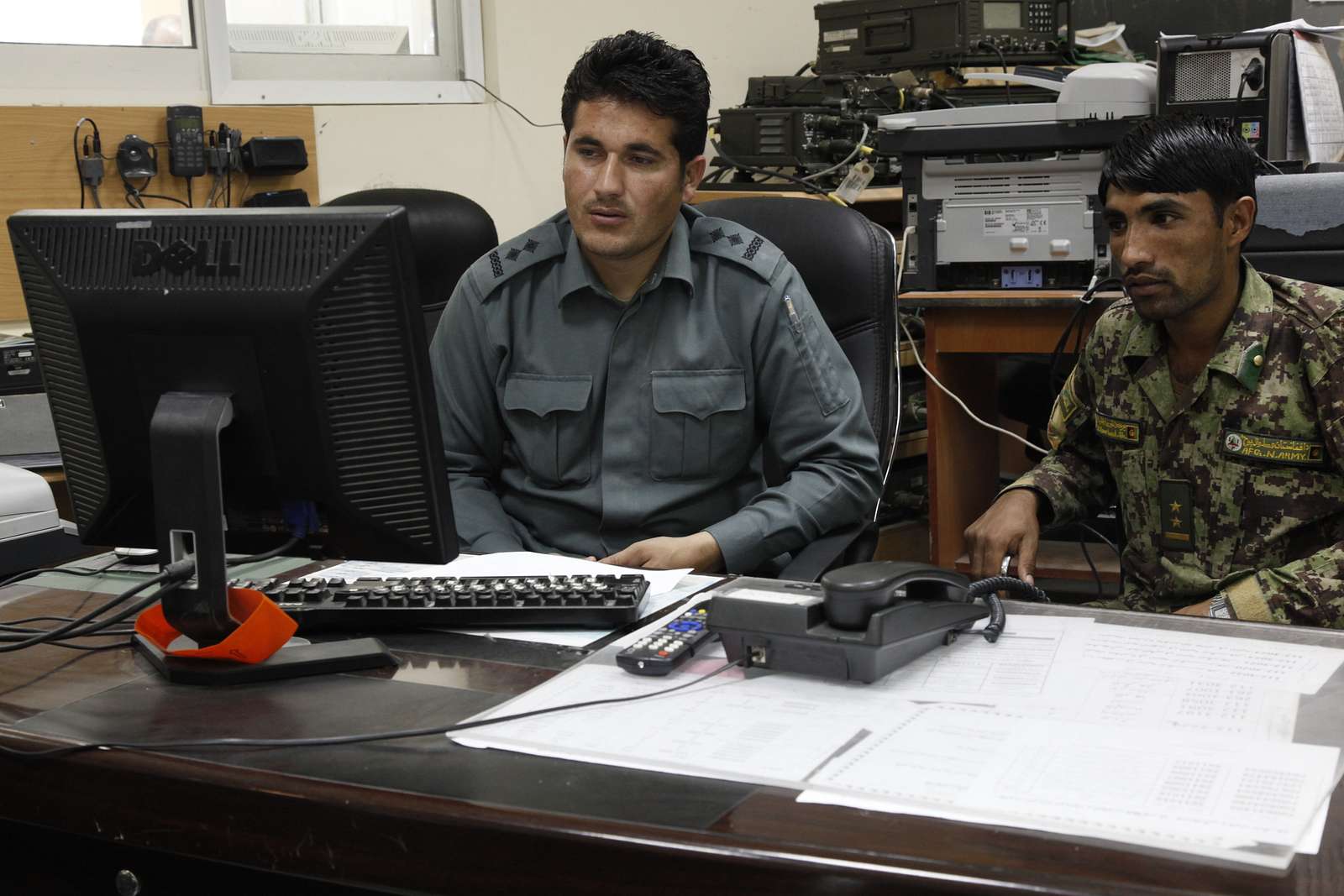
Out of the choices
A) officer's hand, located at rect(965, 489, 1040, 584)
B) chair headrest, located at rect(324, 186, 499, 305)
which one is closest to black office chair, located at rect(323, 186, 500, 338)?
chair headrest, located at rect(324, 186, 499, 305)

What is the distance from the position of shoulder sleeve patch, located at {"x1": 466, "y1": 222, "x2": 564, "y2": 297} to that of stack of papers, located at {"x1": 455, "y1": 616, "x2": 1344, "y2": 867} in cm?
84

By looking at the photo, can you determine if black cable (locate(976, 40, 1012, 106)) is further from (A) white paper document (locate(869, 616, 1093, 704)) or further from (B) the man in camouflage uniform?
(A) white paper document (locate(869, 616, 1093, 704))

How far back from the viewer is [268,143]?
2.77 metres

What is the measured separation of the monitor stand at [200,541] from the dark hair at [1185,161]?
1145mm

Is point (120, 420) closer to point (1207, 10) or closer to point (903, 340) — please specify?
point (903, 340)

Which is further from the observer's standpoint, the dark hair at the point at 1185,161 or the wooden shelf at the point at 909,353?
the wooden shelf at the point at 909,353

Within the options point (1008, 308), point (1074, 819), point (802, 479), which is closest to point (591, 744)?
point (1074, 819)

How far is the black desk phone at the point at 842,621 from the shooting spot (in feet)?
3.13

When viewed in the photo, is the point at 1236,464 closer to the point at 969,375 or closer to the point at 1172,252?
the point at 1172,252

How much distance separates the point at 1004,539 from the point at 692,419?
1.38 feet

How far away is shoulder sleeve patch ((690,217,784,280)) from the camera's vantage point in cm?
177

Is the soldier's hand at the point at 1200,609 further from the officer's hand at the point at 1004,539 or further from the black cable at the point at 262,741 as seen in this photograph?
the black cable at the point at 262,741

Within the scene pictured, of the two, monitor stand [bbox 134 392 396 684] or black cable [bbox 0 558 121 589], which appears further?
black cable [bbox 0 558 121 589]

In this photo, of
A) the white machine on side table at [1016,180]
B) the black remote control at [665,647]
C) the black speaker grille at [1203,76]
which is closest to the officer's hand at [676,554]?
the black remote control at [665,647]
